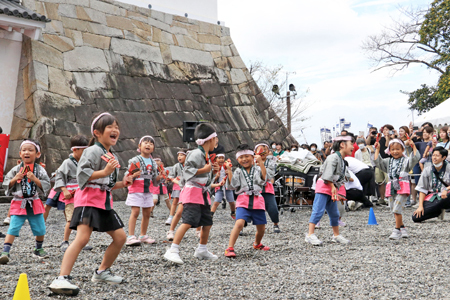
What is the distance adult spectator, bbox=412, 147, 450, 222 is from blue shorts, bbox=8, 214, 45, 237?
17.2 feet

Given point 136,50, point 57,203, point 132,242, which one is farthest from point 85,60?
point 132,242

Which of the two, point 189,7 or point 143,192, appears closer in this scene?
point 143,192

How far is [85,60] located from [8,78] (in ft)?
7.71

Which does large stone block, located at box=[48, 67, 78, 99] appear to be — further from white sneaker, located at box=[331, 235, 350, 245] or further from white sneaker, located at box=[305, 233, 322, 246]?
white sneaker, located at box=[331, 235, 350, 245]

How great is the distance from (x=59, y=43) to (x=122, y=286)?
10569mm

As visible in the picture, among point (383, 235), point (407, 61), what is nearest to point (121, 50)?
point (383, 235)

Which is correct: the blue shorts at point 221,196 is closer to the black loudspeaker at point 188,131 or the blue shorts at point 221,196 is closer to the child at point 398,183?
the child at point 398,183

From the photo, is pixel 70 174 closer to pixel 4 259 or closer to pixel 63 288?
pixel 4 259

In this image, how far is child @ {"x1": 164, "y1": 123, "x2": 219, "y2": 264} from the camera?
15.8 feet

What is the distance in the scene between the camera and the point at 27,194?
16.4 ft

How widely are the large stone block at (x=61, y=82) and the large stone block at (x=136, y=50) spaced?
7.19 feet

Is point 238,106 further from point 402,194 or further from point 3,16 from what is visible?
point 402,194

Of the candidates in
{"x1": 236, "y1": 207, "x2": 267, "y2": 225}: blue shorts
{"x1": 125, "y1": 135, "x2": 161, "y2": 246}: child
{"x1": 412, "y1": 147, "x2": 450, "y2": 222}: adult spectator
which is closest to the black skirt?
{"x1": 236, "y1": 207, "x2": 267, "y2": 225}: blue shorts

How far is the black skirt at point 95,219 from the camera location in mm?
3613
